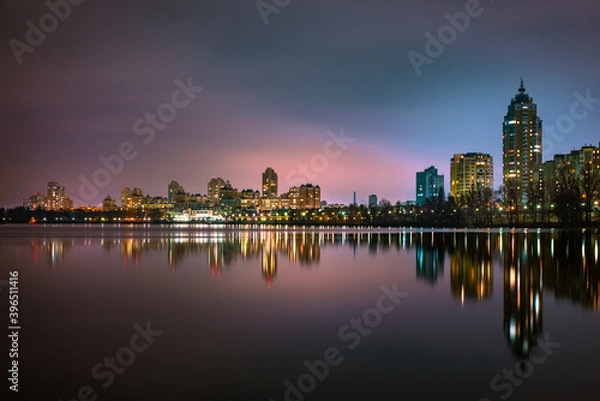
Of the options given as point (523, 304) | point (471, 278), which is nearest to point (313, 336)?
point (523, 304)

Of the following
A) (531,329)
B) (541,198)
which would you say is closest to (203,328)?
(531,329)

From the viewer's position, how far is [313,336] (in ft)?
41.1

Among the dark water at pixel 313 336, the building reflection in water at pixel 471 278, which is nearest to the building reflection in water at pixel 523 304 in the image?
the dark water at pixel 313 336

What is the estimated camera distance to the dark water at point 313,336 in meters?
8.88

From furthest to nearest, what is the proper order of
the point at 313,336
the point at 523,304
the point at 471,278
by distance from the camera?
1. the point at 471,278
2. the point at 523,304
3. the point at 313,336

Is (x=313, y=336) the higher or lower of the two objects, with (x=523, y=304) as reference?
lower

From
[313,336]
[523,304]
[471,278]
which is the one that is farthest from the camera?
[471,278]

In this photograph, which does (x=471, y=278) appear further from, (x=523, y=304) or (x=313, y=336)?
(x=313, y=336)

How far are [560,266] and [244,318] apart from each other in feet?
61.1

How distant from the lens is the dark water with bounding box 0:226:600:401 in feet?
29.1

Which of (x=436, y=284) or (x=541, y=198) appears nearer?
(x=436, y=284)

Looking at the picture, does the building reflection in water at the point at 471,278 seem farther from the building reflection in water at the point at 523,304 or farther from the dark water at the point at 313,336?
the building reflection in water at the point at 523,304

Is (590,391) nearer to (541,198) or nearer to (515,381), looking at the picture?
(515,381)

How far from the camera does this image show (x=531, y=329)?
12.7 metres
